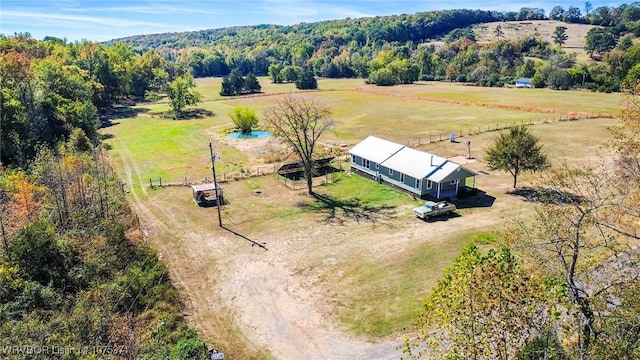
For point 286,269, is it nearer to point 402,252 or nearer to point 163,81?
point 402,252

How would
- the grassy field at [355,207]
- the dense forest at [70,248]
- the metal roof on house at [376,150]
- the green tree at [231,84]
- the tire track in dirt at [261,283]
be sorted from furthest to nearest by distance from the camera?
the green tree at [231,84] < the metal roof on house at [376,150] < the grassy field at [355,207] < the tire track in dirt at [261,283] < the dense forest at [70,248]

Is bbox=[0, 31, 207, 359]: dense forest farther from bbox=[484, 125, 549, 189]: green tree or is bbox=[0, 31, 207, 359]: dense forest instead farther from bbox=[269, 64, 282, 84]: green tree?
bbox=[269, 64, 282, 84]: green tree

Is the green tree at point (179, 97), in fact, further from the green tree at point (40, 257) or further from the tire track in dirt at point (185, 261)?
the green tree at point (40, 257)

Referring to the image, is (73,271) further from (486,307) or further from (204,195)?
(486,307)

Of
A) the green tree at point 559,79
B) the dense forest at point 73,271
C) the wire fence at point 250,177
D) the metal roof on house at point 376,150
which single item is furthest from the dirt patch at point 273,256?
the green tree at point 559,79

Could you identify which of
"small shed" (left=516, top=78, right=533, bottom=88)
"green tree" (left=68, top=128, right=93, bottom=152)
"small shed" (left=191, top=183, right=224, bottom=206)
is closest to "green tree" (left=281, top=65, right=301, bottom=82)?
"small shed" (left=516, top=78, right=533, bottom=88)

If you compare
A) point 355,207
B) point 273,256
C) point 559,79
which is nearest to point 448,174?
point 355,207

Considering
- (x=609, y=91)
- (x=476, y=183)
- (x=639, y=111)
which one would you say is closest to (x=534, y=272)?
(x=639, y=111)
